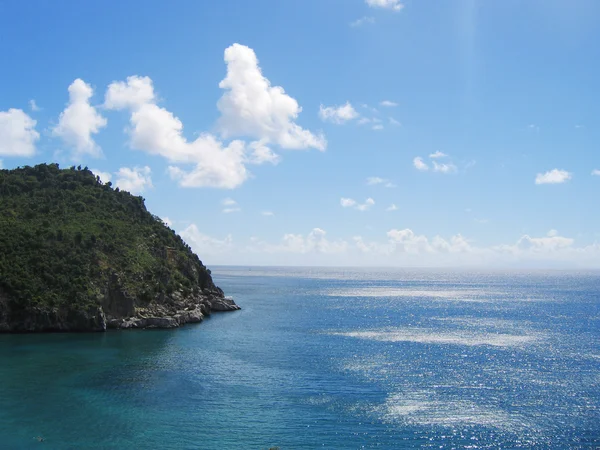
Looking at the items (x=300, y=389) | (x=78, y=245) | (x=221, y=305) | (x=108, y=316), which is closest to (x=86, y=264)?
(x=78, y=245)

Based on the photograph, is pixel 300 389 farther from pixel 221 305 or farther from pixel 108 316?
pixel 221 305

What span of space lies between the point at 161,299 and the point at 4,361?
43.0 meters

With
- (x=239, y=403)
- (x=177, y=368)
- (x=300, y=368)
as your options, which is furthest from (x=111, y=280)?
(x=239, y=403)

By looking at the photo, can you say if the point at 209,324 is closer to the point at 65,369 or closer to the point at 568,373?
the point at 65,369

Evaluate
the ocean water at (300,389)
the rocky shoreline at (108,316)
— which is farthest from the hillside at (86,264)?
the ocean water at (300,389)

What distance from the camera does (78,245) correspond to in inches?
4075

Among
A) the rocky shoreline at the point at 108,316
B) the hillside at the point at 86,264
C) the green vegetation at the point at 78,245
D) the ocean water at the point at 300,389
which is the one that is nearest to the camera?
the ocean water at the point at 300,389

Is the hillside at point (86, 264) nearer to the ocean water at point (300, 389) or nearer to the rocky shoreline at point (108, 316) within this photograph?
the rocky shoreline at point (108, 316)

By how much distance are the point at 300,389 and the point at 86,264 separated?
62.8 m

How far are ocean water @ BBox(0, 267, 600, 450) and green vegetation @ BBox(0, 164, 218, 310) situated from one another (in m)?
10.2

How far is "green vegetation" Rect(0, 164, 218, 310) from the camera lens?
91312 millimetres

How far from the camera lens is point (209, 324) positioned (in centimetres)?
10900

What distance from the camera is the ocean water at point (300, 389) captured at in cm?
4197

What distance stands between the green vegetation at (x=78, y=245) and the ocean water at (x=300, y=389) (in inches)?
402
